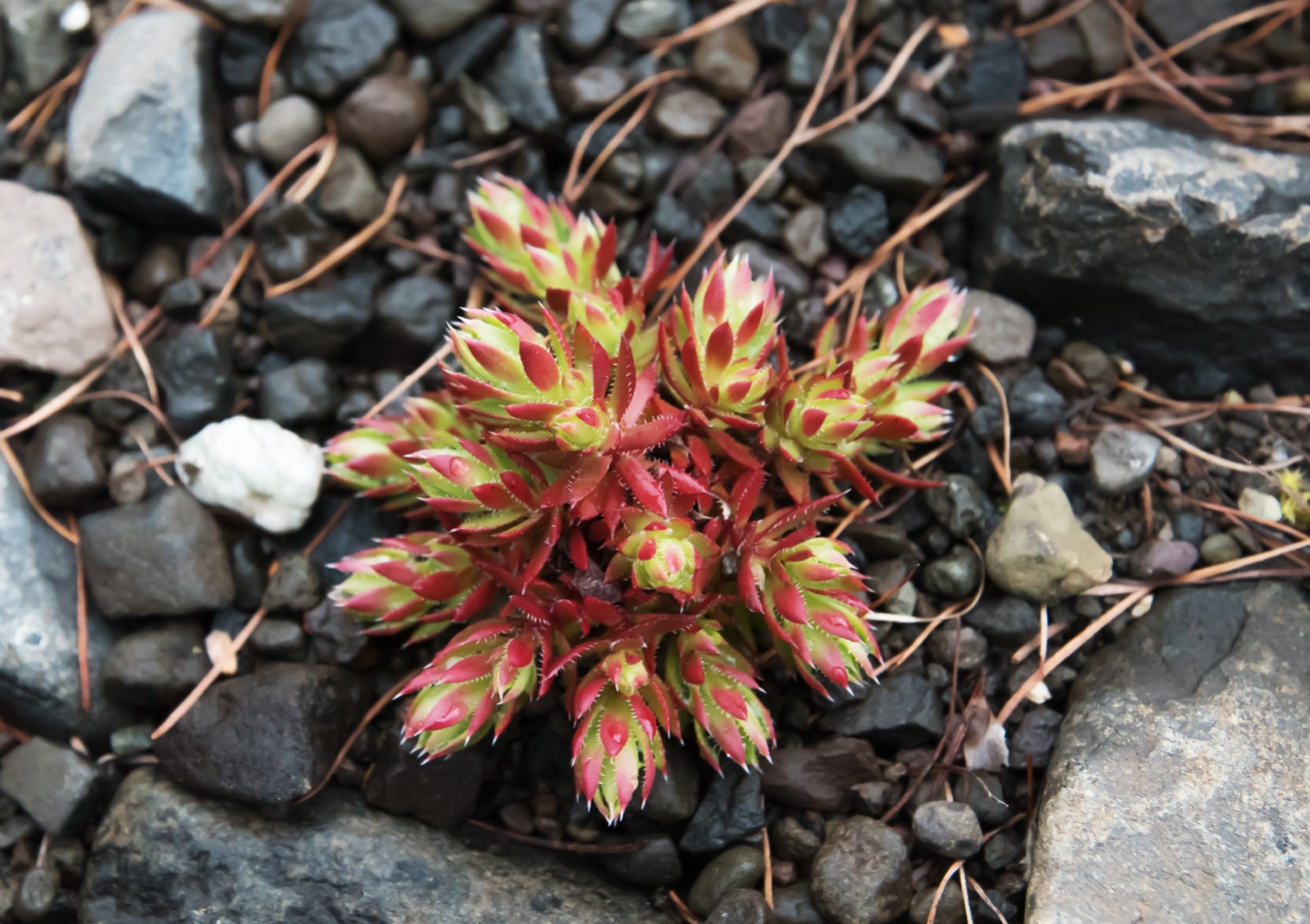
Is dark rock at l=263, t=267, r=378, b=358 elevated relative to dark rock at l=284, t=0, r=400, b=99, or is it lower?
lower

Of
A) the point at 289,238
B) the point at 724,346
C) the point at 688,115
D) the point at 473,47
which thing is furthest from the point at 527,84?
the point at 724,346

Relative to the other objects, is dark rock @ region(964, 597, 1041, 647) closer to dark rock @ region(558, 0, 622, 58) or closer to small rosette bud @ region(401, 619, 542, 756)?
small rosette bud @ region(401, 619, 542, 756)

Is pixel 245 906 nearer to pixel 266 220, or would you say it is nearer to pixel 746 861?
pixel 746 861

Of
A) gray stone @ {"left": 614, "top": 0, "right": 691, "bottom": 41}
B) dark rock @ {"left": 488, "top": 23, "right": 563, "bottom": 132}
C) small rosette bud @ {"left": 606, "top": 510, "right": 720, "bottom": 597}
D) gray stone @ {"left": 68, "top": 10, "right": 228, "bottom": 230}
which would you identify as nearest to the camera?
small rosette bud @ {"left": 606, "top": 510, "right": 720, "bottom": 597}

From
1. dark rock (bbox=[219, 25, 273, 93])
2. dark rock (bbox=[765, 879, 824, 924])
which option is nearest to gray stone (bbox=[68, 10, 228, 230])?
dark rock (bbox=[219, 25, 273, 93])

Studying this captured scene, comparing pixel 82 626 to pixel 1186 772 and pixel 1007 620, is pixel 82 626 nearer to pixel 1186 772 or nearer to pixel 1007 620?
pixel 1007 620

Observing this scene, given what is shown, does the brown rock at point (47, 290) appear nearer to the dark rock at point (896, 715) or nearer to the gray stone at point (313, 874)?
the gray stone at point (313, 874)

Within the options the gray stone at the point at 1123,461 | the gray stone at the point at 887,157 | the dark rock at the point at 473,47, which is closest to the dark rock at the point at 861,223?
the gray stone at the point at 887,157
